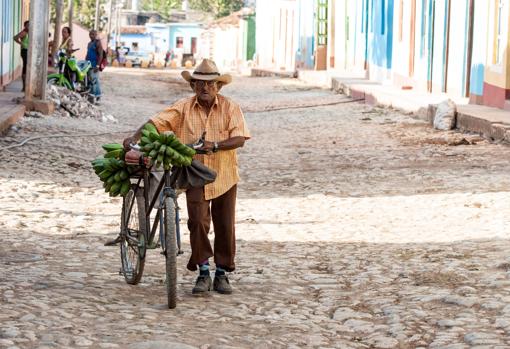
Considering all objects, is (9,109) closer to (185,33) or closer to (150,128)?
(150,128)

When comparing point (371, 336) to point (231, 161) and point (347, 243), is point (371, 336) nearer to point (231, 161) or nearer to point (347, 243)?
point (231, 161)

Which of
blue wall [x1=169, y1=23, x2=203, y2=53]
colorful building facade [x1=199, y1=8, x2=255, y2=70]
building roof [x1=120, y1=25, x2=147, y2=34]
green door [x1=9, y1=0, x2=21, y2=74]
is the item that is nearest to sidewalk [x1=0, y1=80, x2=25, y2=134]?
green door [x1=9, y1=0, x2=21, y2=74]

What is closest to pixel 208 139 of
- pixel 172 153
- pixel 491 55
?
pixel 172 153

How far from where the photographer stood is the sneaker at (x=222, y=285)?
22.0ft

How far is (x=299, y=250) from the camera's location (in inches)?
336

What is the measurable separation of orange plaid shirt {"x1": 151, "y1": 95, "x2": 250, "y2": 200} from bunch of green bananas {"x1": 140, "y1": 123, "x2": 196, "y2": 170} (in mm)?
330

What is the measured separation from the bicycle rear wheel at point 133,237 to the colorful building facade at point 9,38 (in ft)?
58.5

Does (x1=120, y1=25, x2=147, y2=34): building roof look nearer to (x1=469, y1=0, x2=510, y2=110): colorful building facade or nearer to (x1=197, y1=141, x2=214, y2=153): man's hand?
(x1=469, y1=0, x2=510, y2=110): colorful building facade

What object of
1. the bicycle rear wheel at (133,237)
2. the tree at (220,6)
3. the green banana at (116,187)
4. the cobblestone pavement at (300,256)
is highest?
the tree at (220,6)

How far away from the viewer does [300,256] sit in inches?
325

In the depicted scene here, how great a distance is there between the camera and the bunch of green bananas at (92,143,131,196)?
6637 millimetres

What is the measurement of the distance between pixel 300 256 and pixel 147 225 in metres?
1.93

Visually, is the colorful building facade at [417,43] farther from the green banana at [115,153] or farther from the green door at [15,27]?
the green banana at [115,153]

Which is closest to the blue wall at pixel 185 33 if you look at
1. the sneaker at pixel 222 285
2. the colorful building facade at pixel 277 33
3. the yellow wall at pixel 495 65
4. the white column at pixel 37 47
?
the colorful building facade at pixel 277 33
